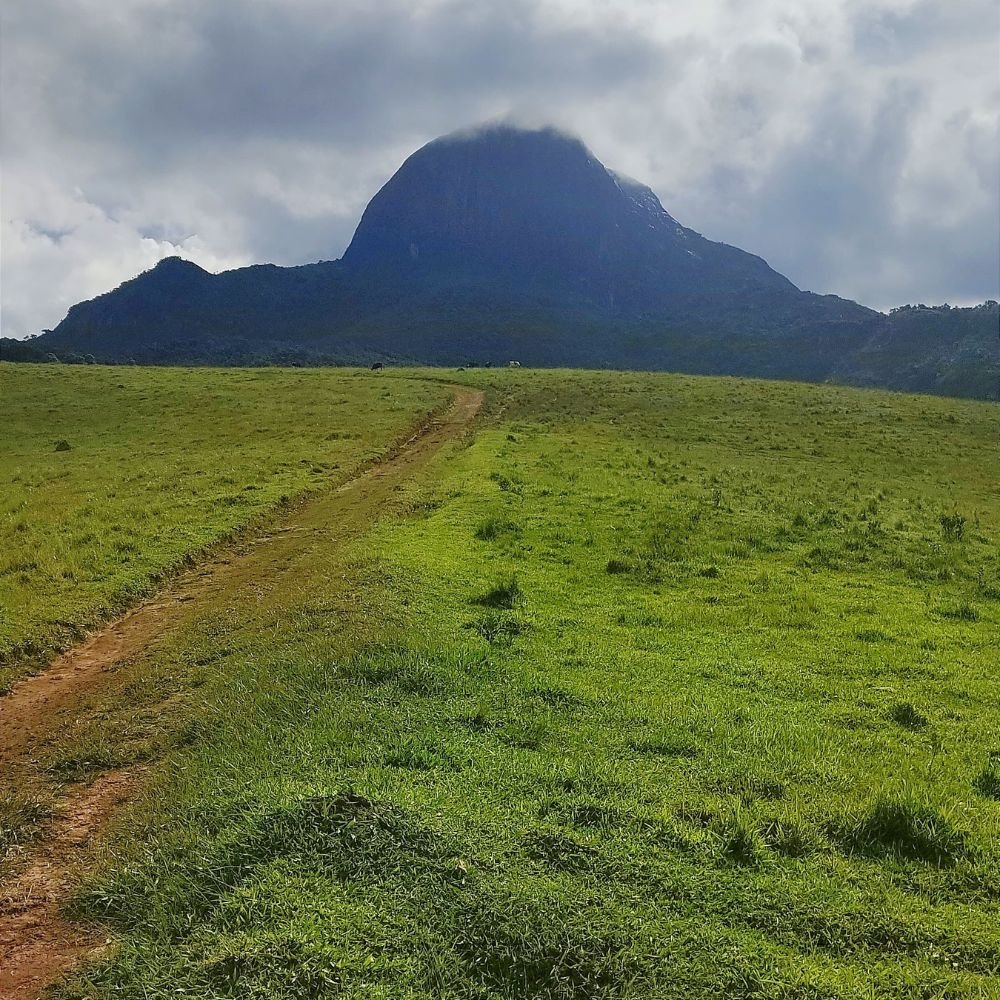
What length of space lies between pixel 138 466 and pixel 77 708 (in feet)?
77.3

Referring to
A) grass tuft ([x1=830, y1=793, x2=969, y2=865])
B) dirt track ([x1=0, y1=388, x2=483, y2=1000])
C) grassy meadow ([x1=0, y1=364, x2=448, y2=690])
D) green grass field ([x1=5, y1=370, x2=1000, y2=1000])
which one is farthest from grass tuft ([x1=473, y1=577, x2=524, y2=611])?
grassy meadow ([x1=0, y1=364, x2=448, y2=690])

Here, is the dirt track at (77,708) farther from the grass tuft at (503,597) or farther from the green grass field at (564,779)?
the grass tuft at (503,597)

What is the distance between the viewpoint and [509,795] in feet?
24.8

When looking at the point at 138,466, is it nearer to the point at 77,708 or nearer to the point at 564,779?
the point at 77,708

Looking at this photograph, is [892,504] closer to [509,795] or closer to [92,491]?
[509,795]

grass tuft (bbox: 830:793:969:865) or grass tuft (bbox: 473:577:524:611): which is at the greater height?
grass tuft (bbox: 473:577:524:611)

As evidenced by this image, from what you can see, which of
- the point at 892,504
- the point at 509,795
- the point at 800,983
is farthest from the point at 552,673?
the point at 892,504

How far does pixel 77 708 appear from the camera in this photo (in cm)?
1123

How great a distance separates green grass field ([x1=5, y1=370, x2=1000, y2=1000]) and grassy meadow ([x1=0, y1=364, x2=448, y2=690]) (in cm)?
411

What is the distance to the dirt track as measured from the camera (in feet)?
20.6

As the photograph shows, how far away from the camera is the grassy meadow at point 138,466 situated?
16.3 m

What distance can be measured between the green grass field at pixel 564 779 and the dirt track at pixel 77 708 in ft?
1.39

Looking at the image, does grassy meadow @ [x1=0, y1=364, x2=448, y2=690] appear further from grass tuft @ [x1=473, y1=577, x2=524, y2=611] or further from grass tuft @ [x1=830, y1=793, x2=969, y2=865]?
grass tuft @ [x1=830, y1=793, x2=969, y2=865]

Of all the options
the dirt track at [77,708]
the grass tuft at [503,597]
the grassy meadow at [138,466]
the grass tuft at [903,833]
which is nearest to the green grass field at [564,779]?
the grass tuft at [903,833]
